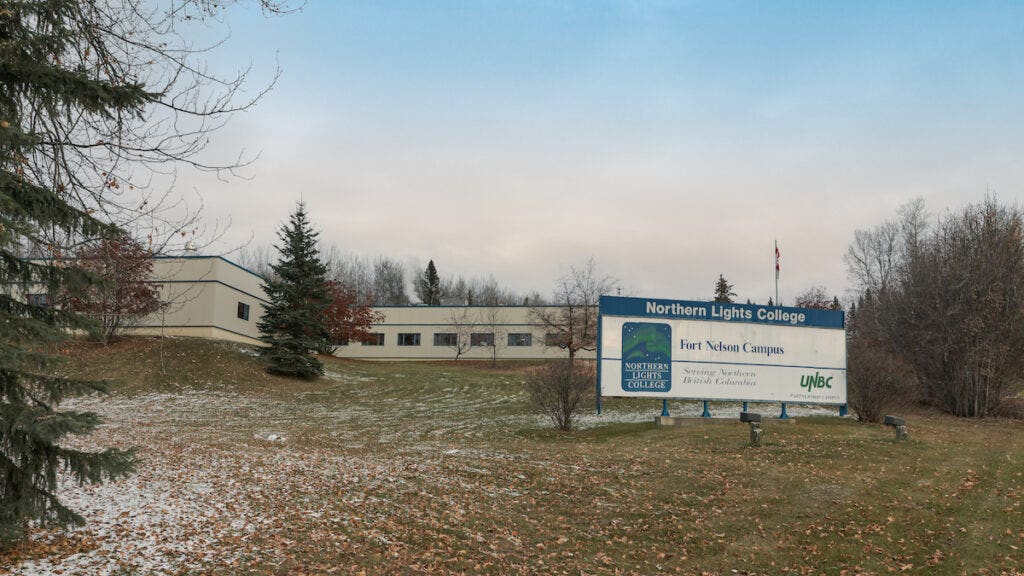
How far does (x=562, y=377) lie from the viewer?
22328 mm

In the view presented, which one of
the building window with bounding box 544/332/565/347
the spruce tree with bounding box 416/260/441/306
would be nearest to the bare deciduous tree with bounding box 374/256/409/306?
the spruce tree with bounding box 416/260/441/306

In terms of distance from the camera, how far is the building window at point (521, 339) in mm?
61062

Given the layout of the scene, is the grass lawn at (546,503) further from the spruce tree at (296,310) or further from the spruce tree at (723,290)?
the spruce tree at (723,290)

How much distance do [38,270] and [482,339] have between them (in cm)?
5486

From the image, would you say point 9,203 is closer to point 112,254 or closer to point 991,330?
point 112,254

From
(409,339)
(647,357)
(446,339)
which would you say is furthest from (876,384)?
(409,339)

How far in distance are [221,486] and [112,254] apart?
490 centimetres

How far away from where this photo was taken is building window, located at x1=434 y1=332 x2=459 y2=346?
61.5 meters

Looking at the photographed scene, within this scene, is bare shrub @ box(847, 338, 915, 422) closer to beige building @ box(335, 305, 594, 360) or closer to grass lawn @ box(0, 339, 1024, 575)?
grass lawn @ box(0, 339, 1024, 575)

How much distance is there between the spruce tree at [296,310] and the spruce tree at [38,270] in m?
29.3

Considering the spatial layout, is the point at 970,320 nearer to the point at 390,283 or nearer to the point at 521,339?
the point at 521,339

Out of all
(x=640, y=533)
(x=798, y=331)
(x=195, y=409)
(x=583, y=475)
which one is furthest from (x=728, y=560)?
(x=195, y=409)

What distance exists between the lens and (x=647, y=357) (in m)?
23.0

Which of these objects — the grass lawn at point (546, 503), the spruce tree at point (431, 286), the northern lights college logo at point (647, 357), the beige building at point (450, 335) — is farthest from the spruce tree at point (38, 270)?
the spruce tree at point (431, 286)
